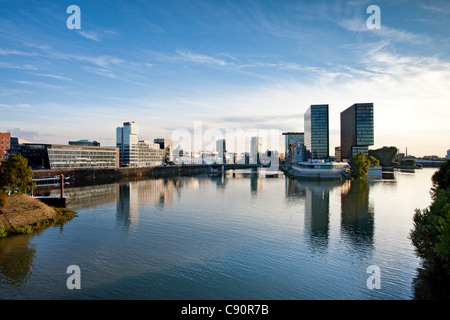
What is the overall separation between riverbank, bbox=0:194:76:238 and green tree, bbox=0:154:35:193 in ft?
11.1

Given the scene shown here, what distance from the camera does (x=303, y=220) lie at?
37344 mm

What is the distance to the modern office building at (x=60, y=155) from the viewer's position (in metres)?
110

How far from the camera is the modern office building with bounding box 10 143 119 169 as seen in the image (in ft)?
361

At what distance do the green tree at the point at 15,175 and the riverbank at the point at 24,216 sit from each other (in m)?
3.40

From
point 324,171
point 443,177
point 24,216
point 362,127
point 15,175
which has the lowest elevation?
point 24,216

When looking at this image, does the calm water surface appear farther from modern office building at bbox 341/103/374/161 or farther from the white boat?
modern office building at bbox 341/103/374/161

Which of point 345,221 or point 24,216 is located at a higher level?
point 24,216

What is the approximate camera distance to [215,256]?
77.6ft

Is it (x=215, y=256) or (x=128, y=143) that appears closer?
(x=215, y=256)

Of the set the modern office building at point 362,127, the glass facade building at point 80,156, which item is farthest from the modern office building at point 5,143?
the modern office building at point 362,127

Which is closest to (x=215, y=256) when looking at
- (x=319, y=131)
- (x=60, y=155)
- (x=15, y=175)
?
(x=15, y=175)

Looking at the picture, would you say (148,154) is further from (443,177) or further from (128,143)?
(443,177)

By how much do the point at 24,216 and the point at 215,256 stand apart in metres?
25.0

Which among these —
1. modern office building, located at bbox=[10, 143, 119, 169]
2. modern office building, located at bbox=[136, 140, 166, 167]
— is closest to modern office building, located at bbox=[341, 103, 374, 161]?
modern office building, located at bbox=[136, 140, 166, 167]
